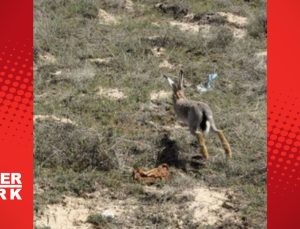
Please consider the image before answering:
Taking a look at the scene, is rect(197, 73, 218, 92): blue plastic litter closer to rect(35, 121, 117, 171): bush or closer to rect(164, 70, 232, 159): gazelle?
rect(164, 70, 232, 159): gazelle

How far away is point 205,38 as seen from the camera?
12180mm

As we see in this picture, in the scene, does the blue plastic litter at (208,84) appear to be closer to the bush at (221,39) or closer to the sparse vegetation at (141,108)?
the sparse vegetation at (141,108)

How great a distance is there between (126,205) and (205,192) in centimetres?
84

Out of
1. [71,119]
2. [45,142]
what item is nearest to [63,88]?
[71,119]

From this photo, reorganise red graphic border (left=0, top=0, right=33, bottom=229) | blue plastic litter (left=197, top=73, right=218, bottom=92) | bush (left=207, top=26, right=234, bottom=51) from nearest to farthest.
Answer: red graphic border (left=0, top=0, right=33, bottom=229), blue plastic litter (left=197, top=73, right=218, bottom=92), bush (left=207, top=26, right=234, bottom=51)

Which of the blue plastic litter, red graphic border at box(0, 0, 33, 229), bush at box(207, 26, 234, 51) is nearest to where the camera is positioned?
red graphic border at box(0, 0, 33, 229)

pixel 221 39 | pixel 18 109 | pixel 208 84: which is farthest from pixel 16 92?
pixel 221 39

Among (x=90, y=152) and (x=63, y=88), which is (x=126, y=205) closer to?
(x=90, y=152)

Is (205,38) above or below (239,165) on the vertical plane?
above

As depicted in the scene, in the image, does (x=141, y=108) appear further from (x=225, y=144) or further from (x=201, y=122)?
(x=225, y=144)

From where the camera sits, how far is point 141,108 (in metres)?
9.34

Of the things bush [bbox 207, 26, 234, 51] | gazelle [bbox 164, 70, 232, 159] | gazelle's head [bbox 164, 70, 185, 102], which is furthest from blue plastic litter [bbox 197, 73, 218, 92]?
gazelle [bbox 164, 70, 232, 159]

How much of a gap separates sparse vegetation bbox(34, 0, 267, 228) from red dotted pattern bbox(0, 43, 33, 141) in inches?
8.8

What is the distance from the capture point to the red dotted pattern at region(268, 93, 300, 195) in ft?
24.4
